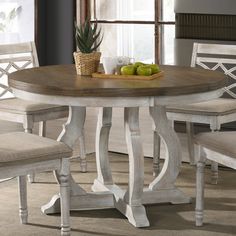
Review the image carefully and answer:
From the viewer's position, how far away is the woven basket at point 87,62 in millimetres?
3945

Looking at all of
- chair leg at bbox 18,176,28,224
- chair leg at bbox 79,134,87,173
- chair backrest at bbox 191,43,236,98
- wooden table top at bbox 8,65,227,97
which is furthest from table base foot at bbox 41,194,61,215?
chair backrest at bbox 191,43,236,98

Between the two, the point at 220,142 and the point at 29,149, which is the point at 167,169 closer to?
the point at 220,142

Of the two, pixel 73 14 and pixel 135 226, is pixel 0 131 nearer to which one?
pixel 73 14

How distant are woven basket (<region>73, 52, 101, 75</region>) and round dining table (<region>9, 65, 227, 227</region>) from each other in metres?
0.06

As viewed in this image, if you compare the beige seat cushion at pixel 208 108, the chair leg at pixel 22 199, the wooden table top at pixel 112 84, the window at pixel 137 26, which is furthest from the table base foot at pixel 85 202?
the window at pixel 137 26

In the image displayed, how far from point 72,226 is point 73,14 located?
3.68 m

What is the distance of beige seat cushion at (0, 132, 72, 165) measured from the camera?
3.31m

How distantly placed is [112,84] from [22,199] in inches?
28.4

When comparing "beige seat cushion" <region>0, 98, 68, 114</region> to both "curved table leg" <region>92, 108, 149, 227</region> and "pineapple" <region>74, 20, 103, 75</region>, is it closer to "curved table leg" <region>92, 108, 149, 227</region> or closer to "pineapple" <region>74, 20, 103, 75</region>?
"curved table leg" <region>92, 108, 149, 227</region>

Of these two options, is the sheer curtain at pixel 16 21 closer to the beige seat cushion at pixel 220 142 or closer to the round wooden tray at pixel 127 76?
the round wooden tray at pixel 127 76

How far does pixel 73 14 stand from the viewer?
7.18 meters

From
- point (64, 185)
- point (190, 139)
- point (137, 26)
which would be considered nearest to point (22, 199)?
point (64, 185)

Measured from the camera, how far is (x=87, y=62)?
13.0ft

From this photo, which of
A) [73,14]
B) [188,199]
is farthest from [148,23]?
[188,199]
